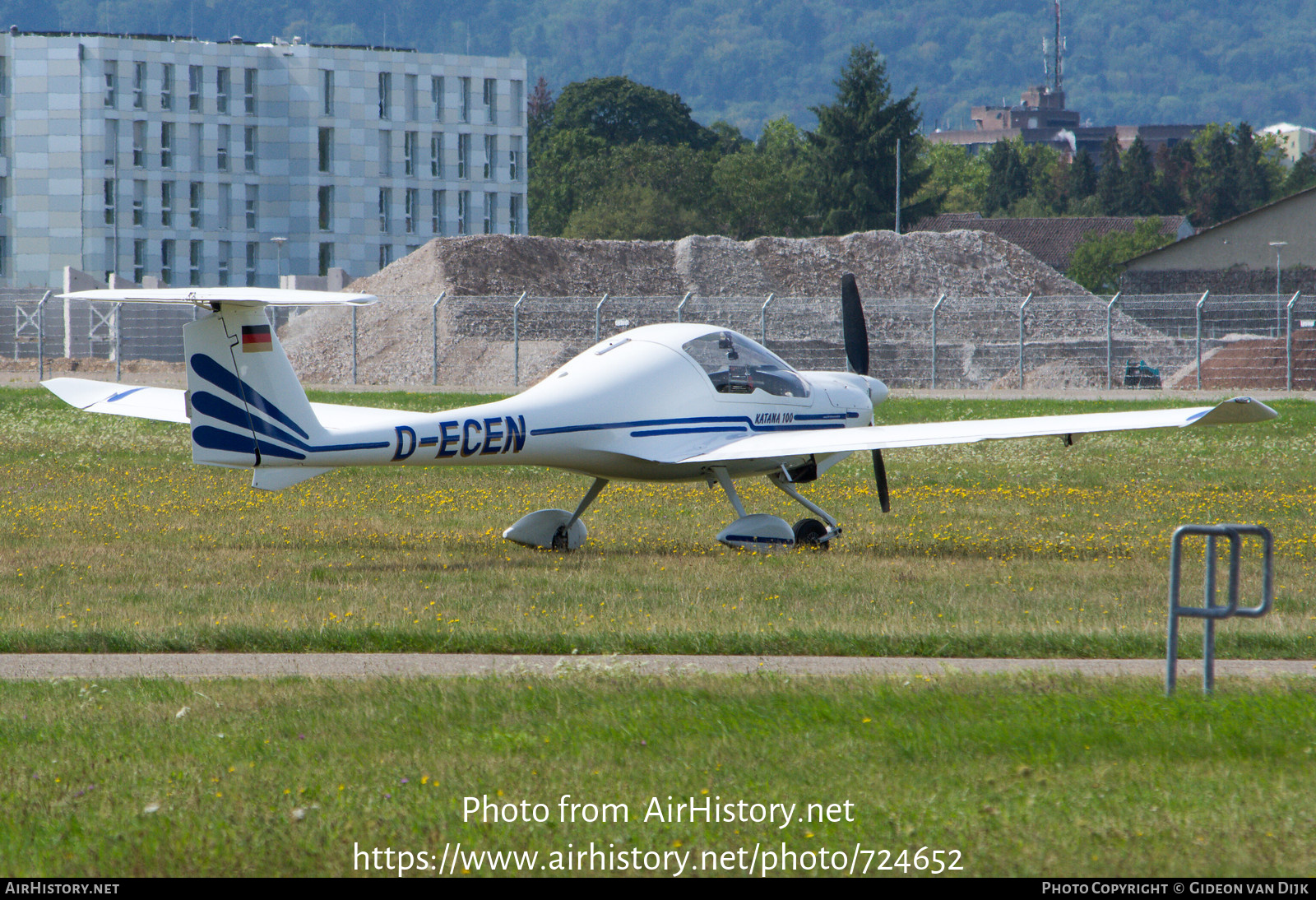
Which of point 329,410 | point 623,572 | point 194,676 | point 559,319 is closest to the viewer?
point 194,676

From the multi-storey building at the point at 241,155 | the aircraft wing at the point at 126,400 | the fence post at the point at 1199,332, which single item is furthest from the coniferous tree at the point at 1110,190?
the aircraft wing at the point at 126,400

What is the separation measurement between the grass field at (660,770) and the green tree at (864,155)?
305ft

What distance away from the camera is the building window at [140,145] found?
Result: 318 feet

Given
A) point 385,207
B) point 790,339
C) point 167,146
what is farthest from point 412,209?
point 790,339

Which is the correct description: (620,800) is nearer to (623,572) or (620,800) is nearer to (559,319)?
(623,572)

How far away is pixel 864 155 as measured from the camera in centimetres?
9969

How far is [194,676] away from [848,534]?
900 centimetres

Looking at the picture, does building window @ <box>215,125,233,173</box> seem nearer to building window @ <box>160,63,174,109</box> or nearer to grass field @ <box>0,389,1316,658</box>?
building window @ <box>160,63,174,109</box>

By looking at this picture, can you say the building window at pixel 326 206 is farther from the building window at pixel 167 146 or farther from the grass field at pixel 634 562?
the grass field at pixel 634 562

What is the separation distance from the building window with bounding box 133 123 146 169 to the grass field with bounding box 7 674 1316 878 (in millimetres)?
95511

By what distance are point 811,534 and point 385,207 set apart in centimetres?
9712

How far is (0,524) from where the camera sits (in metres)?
17.2

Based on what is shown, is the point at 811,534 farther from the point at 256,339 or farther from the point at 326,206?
the point at 326,206

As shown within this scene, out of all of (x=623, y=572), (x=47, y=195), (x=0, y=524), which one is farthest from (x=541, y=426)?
(x=47, y=195)
